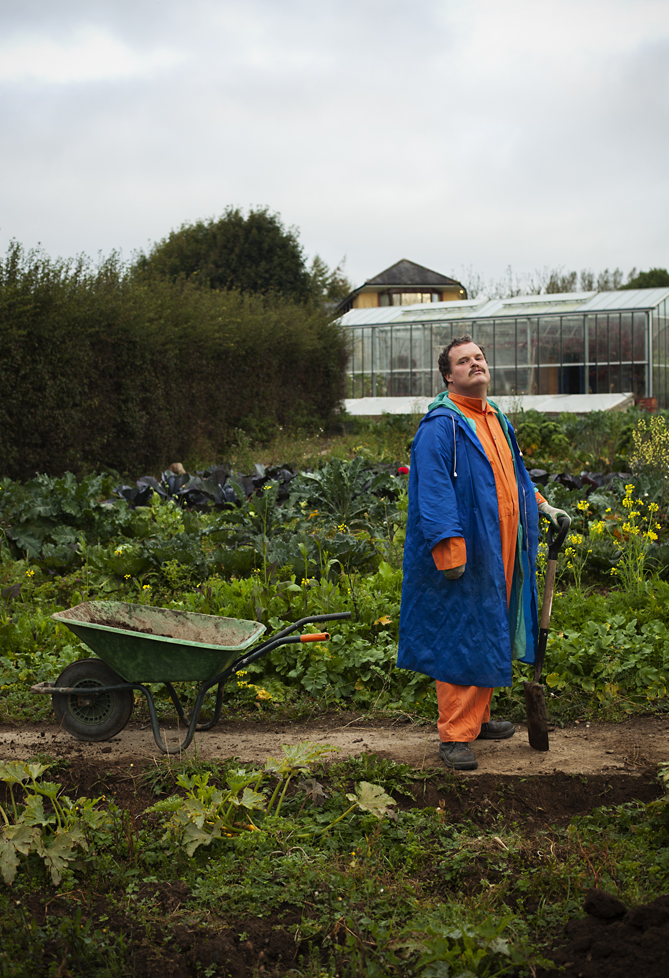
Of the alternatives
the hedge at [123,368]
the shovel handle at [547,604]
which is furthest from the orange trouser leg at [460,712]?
the hedge at [123,368]

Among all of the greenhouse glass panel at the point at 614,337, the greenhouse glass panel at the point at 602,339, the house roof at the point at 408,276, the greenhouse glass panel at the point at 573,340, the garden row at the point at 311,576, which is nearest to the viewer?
the garden row at the point at 311,576

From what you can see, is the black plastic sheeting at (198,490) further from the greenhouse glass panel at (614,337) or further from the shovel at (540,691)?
the greenhouse glass panel at (614,337)

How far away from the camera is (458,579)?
2992mm

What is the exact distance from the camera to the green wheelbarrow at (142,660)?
10.0ft

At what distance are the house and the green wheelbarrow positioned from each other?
108 ft

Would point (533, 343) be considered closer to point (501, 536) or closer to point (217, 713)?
point (501, 536)

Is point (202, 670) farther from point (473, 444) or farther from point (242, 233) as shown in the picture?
point (242, 233)

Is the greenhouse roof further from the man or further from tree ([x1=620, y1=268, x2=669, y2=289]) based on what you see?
the man

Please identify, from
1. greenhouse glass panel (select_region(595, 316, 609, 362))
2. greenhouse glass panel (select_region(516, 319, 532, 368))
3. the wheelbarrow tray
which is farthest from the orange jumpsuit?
greenhouse glass panel (select_region(516, 319, 532, 368))

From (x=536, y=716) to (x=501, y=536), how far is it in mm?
736

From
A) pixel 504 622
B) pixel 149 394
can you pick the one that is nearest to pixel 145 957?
pixel 504 622

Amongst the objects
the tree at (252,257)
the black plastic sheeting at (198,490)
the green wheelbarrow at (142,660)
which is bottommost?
the green wheelbarrow at (142,660)

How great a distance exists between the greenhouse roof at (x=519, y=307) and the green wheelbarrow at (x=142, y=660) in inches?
746

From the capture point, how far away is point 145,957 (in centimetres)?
192
